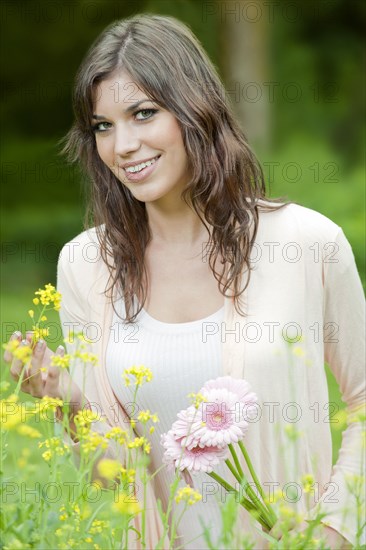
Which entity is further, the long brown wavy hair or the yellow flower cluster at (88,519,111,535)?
the long brown wavy hair

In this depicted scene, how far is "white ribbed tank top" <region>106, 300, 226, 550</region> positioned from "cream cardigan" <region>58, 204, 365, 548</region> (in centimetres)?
4

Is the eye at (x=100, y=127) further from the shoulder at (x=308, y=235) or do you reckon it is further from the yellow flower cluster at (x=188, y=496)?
the yellow flower cluster at (x=188, y=496)

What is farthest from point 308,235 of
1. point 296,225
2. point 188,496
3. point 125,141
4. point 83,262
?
point 188,496

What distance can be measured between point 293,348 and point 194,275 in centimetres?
37

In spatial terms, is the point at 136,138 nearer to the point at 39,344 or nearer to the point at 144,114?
the point at 144,114

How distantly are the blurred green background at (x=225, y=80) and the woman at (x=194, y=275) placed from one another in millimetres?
5968

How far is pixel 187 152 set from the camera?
235 cm

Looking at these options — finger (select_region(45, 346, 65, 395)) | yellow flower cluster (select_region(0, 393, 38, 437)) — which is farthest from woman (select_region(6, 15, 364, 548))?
yellow flower cluster (select_region(0, 393, 38, 437))

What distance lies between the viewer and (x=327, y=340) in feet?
7.54

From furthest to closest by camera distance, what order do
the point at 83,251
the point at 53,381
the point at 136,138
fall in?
the point at 83,251, the point at 136,138, the point at 53,381

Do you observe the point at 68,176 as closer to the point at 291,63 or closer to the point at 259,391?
the point at 291,63

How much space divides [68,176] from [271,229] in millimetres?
8050

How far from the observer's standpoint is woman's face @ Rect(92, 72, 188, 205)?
221 cm

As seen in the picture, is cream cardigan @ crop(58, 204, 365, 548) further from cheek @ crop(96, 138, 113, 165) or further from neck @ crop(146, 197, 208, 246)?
cheek @ crop(96, 138, 113, 165)
